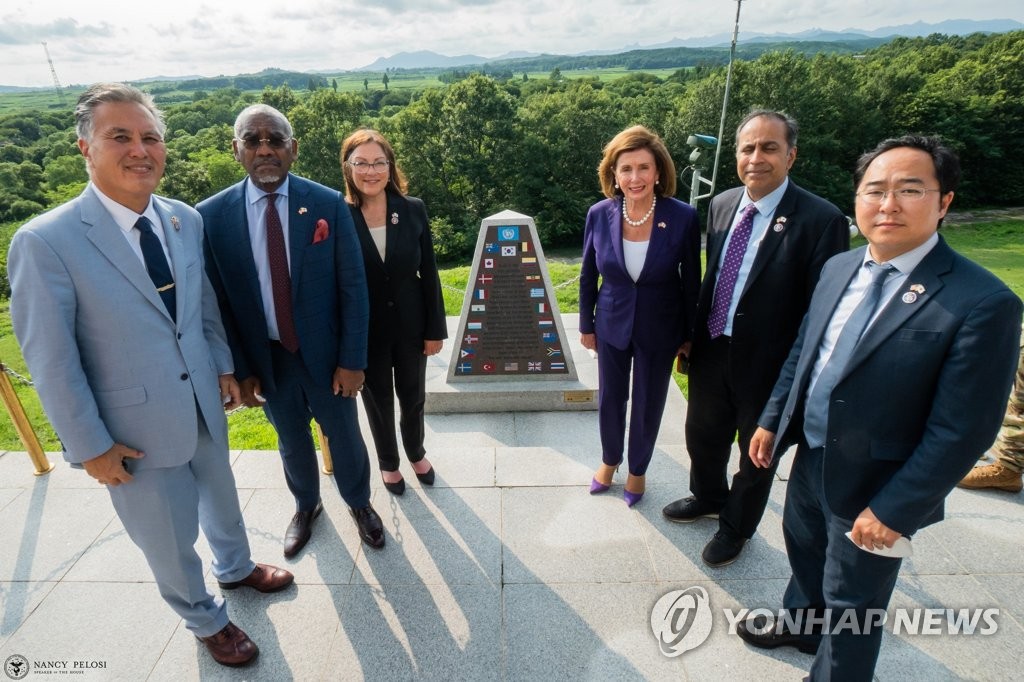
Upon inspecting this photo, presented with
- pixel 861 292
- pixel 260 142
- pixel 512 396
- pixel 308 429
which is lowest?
pixel 512 396

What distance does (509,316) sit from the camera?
188 inches

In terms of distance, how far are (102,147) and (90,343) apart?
2.31ft

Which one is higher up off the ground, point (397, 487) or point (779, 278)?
point (779, 278)

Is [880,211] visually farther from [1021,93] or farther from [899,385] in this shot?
[1021,93]

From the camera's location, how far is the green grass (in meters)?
5.15

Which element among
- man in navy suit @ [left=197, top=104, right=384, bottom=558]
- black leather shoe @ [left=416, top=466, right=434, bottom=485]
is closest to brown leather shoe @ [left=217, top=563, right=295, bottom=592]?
man in navy suit @ [left=197, top=104, right=384, bottom=558]

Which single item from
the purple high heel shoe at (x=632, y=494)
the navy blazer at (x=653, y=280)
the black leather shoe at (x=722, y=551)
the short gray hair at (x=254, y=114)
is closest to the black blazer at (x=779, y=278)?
the navy blazer at (x=653, y=280)

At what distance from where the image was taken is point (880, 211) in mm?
1768

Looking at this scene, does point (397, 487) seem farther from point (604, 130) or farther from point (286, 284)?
point (604, 130)

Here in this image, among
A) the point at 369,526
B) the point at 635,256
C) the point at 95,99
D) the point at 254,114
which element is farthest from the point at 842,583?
the point at 95,99

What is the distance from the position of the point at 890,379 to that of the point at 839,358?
0.22 metres

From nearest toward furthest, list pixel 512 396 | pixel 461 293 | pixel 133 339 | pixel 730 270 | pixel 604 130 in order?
pixel 133 339 < pixel 730 270 < pixel 512 396 < pixel 461 293 < pixel 604 130

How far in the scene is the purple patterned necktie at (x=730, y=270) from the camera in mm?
2635

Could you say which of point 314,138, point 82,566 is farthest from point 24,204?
point 82,566
